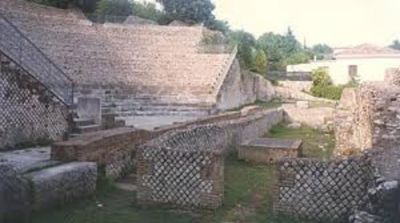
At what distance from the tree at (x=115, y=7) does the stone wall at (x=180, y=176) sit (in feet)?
134

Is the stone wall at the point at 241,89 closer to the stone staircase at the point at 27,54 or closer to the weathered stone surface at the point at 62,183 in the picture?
the stone staircase at the point at 27,54

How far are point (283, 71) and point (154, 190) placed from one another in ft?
184

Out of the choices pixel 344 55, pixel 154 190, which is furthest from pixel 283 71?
pixel 154 190

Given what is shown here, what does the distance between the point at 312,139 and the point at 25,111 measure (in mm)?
12030

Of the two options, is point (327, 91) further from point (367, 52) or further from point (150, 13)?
point (150, 13)

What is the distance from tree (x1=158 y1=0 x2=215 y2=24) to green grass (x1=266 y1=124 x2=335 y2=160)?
85.8 feet

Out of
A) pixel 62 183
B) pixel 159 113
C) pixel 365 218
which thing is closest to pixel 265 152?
pixel 62 183

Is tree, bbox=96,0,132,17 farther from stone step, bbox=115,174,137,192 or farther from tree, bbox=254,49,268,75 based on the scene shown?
stone step, bbox=115,174,137,192

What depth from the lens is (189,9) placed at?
172ft

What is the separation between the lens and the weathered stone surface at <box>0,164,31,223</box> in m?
7.39

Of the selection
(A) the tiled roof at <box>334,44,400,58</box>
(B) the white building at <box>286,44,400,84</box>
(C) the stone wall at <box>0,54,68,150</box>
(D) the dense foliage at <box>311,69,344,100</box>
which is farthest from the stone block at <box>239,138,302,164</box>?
(A) the tiled roof at <box>334,44,400,58</box>

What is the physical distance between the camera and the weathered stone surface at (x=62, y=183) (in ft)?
26.9

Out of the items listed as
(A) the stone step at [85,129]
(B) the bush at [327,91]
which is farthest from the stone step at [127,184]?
(B) the bush at [327,91]

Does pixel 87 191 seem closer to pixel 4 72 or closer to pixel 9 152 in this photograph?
pixel 9 152
